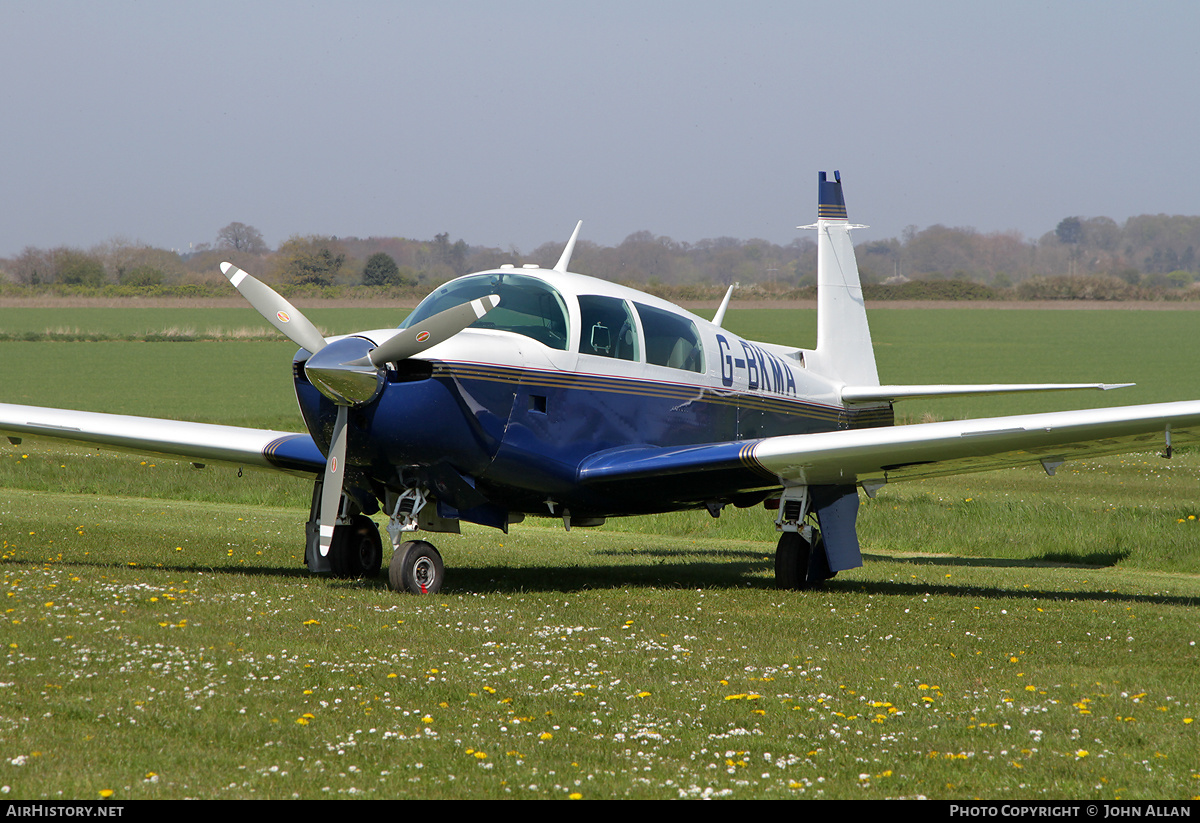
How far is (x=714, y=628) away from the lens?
29.6ft

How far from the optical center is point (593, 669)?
287 inches

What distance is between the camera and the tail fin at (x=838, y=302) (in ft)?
51.6

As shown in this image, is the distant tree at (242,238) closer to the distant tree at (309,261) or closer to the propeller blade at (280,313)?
the distant tree at (309,261)

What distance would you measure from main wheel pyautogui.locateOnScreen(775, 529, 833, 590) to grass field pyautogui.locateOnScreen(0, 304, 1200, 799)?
1.74ft

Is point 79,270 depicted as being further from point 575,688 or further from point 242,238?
point 575,688

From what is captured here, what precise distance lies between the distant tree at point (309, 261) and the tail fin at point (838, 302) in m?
84.6

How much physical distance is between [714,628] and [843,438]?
271 cm

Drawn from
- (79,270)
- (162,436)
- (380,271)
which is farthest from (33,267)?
(162,436)

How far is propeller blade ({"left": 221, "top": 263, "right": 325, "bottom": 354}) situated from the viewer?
32.0 ft

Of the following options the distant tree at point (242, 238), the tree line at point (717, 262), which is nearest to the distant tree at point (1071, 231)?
the tree line at point (717, 262)

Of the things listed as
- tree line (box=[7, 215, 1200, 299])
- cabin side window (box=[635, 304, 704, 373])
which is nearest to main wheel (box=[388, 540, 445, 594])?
cabin side window (box=[635, 304, 704, 373])

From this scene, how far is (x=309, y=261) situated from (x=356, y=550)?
9226cm
